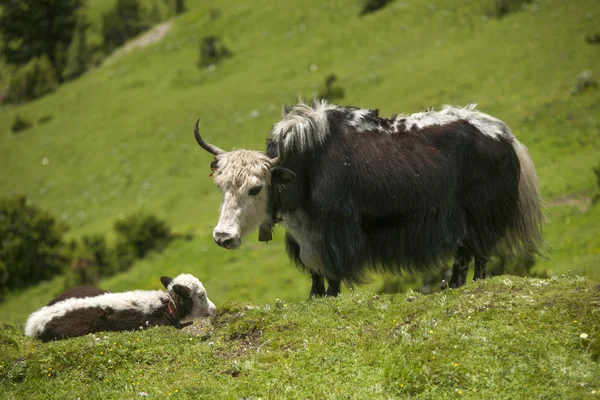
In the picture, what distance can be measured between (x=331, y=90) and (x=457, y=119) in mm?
26716

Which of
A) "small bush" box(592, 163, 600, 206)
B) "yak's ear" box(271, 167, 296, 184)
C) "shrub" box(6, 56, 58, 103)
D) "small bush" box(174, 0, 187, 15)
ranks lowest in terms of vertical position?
"small bush" box(592, 163, 600, 206)

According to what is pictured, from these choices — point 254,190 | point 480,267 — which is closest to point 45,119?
point 254,190

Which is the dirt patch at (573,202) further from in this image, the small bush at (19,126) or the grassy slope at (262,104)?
the small bush at (19,126)

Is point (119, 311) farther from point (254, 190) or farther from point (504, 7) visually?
point (504, 7)

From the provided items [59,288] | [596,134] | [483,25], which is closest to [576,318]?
[596,134]

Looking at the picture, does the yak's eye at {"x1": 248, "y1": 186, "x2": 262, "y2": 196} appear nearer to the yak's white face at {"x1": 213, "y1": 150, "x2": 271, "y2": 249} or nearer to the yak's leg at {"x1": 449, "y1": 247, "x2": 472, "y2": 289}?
the yak's white face at {"x1": 213, "y1": 150, "x2": 271, "y2": 249}

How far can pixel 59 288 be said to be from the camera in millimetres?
30406

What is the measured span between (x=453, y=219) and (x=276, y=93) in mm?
30091

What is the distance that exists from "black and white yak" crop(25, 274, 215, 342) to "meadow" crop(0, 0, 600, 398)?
600 millimetres

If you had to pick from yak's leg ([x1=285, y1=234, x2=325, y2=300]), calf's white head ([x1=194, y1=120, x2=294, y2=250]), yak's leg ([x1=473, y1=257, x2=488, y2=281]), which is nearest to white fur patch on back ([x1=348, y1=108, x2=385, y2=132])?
calf's white head ([x1=194, y1=120, x2=294, y2=250])

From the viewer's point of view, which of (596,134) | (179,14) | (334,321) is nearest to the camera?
(334,321)

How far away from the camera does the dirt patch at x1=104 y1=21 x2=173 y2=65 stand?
58197 millimetres

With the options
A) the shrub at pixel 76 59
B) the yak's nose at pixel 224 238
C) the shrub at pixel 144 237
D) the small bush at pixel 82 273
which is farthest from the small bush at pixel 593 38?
the shrub at pixel 76 59

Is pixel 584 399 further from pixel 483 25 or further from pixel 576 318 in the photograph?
pixel 483 25
